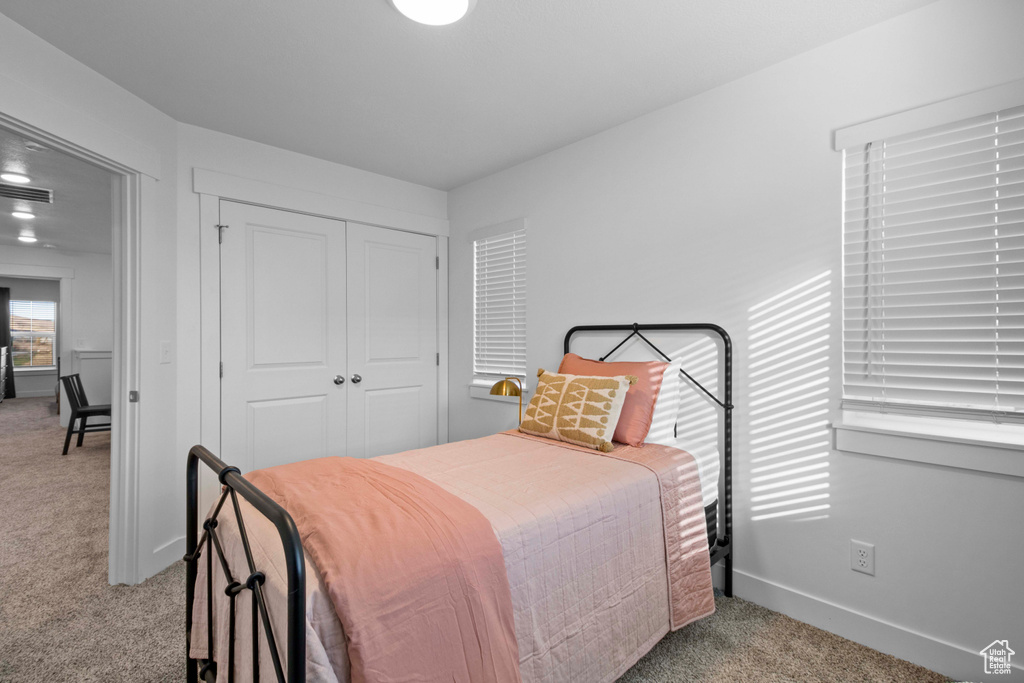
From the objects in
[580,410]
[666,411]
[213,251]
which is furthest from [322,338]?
[666,411]

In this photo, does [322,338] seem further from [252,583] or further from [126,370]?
[252,583]

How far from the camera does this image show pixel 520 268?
338cm

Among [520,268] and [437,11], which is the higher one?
[437,11]

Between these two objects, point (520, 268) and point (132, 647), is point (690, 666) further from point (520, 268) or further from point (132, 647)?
point (520, 268)

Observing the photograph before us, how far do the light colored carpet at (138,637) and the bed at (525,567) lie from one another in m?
0.16

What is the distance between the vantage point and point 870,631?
6.19 ft

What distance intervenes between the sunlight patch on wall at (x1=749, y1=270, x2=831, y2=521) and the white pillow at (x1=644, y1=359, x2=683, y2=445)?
0.34 meters

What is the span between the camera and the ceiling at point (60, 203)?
3.27m

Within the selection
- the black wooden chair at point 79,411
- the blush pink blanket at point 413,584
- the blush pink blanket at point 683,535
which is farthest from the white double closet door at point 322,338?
the black wooden chair at point 79,411

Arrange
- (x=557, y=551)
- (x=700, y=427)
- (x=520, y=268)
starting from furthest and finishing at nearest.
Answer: (x=520, y=268) < (x=700, y=427) < (x=557, y=551)

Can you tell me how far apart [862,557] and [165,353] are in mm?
3428

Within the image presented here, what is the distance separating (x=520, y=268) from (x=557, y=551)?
7.38ft

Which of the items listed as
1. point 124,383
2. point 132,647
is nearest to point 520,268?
point 124,383

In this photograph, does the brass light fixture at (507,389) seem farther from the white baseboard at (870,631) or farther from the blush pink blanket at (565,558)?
the white baseboard at (870,631)
